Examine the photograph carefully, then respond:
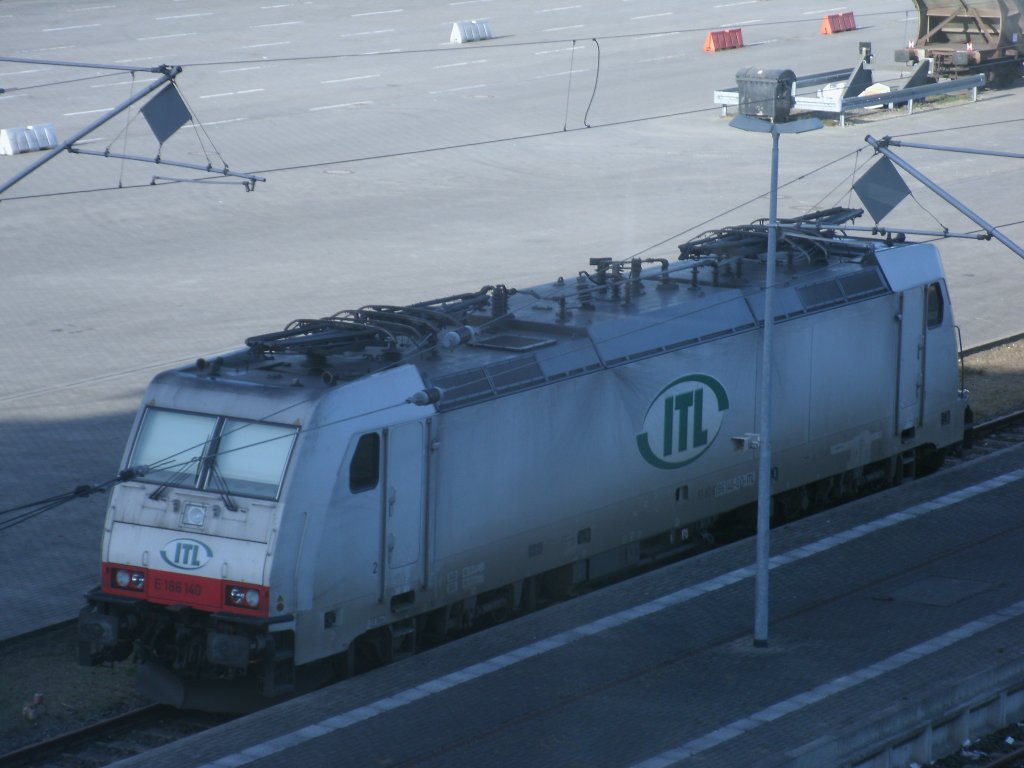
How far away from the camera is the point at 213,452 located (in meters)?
14.1

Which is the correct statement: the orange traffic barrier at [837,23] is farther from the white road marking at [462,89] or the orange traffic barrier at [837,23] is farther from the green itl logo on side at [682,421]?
the green itl logo on side at [682,421]

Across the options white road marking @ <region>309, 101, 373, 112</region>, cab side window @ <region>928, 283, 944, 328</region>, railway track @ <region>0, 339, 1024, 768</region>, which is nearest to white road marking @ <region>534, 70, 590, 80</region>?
white road marking @ <region>309, 101, 373, 112</region>

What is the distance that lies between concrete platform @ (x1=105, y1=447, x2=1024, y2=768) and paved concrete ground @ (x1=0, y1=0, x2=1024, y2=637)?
490 centimetres

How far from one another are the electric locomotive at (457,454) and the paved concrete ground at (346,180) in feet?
12.1

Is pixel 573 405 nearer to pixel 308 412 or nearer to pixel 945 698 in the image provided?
pixel 308 412

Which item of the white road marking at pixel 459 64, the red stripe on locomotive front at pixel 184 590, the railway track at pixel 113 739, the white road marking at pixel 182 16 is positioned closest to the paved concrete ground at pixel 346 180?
the white road marking at pixel 459 64

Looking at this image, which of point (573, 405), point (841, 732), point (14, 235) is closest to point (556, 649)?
point (573, 405)

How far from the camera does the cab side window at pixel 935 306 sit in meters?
21.2

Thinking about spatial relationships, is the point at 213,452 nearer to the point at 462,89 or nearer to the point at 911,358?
the point at 911,358

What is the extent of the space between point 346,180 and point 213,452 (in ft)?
98.8

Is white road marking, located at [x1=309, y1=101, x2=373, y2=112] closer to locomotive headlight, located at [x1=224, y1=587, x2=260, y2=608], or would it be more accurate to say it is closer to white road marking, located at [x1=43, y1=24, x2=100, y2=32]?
white road marking, located at [x1=43, y1=24, x2=100, y2=32]

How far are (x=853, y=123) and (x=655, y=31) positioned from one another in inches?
597

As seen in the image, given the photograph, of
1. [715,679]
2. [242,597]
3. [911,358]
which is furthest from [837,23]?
[242,597]

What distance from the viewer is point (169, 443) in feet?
47.0
